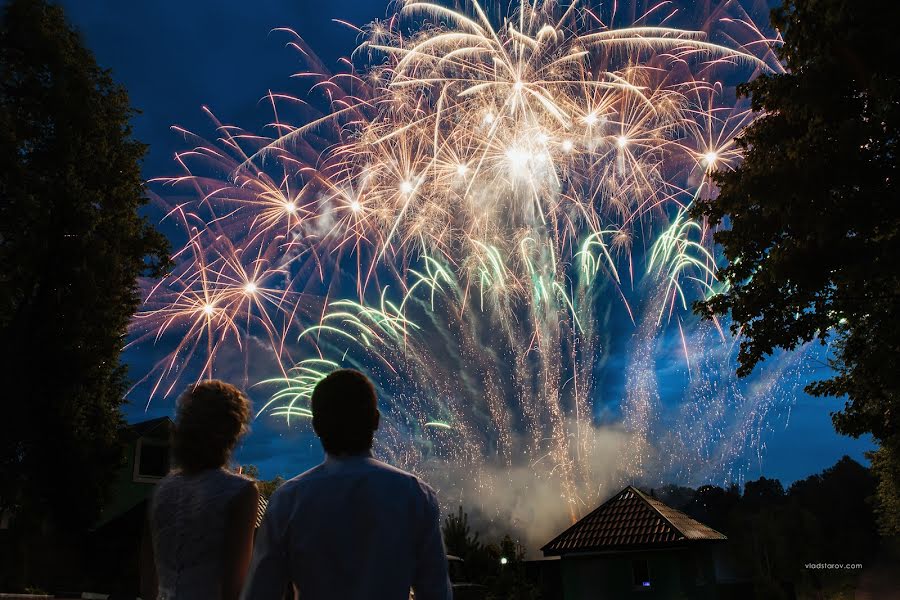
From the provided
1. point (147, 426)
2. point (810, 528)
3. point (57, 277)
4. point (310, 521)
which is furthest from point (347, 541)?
point (810, 528)

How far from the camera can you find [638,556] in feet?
90.4

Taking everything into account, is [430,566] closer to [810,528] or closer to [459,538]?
[459,538]

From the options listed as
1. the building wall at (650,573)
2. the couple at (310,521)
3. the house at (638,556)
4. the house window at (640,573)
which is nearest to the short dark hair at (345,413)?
the couple at (310,521)

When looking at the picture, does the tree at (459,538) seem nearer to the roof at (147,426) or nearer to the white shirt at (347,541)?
the roof at (147,426)

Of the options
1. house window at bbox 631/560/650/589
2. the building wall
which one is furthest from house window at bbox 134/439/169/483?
house window at bbox 631/560/650/589

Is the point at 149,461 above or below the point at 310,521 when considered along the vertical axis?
above

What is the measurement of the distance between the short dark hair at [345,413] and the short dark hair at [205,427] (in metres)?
0.64

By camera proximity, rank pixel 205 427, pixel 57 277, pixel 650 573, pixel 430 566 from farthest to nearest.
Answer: pixel 650 573, pixel 57 277, pixel 205 427, pixel 430 566

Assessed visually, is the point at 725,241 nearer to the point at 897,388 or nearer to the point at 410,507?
the point at 897,388

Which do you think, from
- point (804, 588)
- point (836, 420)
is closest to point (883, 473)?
point (804, 588)

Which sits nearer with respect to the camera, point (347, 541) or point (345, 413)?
point (347, 541)

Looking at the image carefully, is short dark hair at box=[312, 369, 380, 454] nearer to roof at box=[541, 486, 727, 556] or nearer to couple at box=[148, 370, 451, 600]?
couple at box=[148, 370, 451, 600]

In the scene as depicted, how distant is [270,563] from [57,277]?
1952cm

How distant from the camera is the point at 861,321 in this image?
14312 mm
